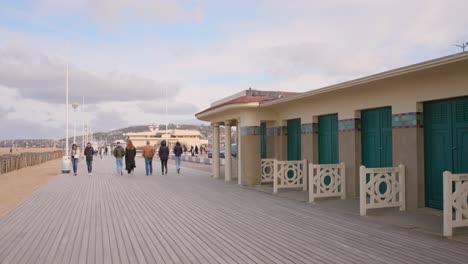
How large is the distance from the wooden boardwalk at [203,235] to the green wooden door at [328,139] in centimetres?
215

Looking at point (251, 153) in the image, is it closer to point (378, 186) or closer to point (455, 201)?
point (378, 186)

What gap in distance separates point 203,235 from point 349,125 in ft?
19.2

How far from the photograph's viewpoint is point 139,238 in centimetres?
715

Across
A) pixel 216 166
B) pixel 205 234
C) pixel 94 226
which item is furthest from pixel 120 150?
pixel 205 234

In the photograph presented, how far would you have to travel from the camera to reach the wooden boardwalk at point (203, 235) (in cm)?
597

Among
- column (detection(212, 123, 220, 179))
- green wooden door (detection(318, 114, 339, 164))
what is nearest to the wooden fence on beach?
column (detection(212, 123, 220, 179))

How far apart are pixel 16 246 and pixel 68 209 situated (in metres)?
3.62

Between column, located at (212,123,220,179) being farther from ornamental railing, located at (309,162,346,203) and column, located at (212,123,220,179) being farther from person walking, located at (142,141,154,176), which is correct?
ornamental railing, located at (309,162,346,203)

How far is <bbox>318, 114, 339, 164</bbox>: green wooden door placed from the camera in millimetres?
12547

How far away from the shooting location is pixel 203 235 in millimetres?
7367

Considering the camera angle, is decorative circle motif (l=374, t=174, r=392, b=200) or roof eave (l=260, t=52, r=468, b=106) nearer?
roof eave (l=260, t=52, r=468, b=106)

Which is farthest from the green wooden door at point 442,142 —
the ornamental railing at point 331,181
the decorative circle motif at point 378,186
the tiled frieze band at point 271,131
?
the tiled frieze band at point 271,131

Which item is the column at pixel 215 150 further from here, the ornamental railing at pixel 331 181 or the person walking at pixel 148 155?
the ornamental railing at pixel 331 181

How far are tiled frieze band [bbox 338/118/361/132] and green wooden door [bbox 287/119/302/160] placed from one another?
2.75 m
